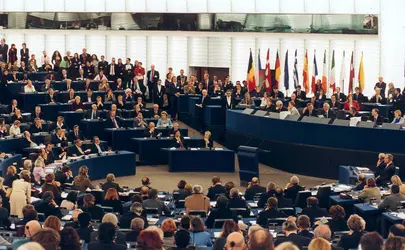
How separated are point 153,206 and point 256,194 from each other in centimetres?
322

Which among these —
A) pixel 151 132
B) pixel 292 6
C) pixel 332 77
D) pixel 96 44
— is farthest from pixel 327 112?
pixel 96 44

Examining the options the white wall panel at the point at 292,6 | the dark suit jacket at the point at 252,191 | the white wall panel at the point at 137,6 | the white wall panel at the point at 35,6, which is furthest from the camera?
the white wall panel at the point at 35,6

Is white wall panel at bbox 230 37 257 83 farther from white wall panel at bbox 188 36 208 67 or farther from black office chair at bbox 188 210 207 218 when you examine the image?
black office chair at bbox 188 210 207 218

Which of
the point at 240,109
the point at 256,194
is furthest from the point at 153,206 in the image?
the point at 240,109

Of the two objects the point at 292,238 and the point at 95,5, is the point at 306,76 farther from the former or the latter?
the point at 292,238

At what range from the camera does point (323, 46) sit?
4066 cm

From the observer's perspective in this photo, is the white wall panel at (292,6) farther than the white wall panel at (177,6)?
No

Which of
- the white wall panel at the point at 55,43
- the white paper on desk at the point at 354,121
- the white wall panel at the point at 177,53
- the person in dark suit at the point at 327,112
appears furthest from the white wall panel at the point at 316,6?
the white wall panel at the point at 55,43

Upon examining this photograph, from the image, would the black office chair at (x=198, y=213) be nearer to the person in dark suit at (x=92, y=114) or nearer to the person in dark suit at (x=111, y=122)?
the person in dark suit at (x=111, y=122)

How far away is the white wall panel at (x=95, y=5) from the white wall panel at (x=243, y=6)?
19.9 feet

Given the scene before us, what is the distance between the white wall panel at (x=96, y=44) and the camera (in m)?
46.4

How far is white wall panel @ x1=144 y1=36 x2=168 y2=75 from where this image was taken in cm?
4509

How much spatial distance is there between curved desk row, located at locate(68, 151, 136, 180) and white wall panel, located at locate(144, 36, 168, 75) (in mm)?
14802

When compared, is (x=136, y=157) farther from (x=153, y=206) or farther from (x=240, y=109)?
(x=153, y=206)
